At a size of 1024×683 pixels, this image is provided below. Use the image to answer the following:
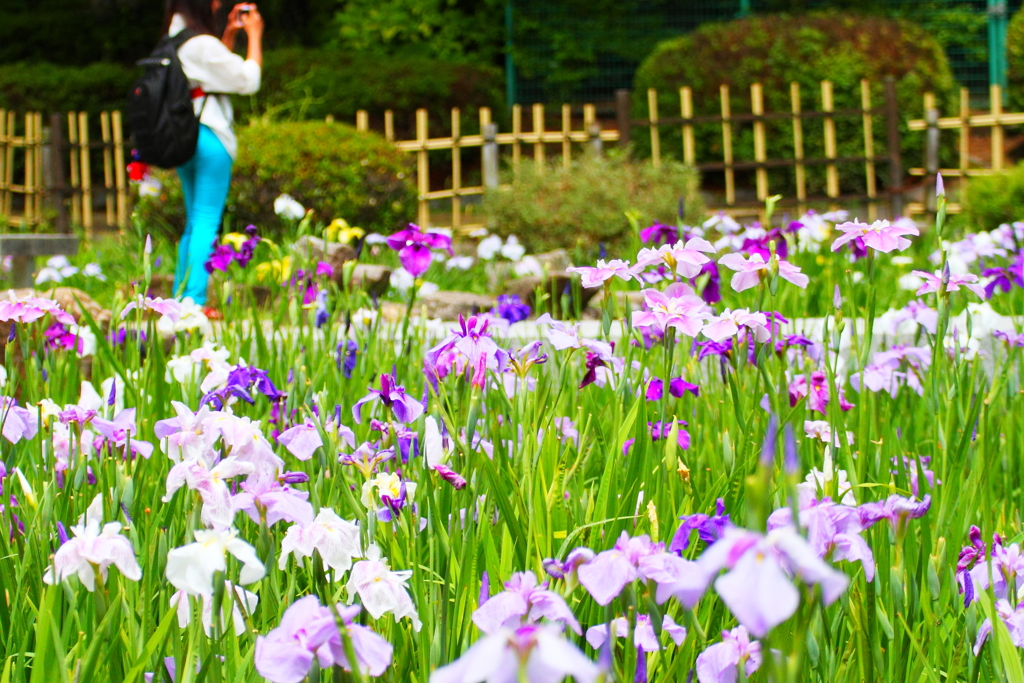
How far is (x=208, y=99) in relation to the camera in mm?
4242

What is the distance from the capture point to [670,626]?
0.88 meters

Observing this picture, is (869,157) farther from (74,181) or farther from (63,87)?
(63,87)

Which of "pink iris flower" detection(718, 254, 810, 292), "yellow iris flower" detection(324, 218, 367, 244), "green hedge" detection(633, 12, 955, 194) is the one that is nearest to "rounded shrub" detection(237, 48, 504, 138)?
"green hedge" detection(633, 12, 955, 194)

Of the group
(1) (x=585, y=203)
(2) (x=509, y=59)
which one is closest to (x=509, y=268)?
(1) (x=585, y=203)

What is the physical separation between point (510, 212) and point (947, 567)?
5.52 meters

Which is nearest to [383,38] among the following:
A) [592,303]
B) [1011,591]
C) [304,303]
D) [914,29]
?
[914,29]

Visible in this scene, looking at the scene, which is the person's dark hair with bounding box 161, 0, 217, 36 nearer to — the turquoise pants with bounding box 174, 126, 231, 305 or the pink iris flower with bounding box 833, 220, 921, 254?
the turquoise pants with bounding box 174, 126, 231, 305

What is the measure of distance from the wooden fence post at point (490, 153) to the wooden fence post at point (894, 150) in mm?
3494

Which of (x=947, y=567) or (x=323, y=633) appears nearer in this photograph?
(x=323, y=633)

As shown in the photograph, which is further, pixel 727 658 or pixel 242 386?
pixel 242 386

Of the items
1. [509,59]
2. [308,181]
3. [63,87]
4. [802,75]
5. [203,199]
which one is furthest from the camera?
[509,59]

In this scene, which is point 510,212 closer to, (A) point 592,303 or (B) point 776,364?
(A) point 592,303

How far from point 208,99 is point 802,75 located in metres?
7.43

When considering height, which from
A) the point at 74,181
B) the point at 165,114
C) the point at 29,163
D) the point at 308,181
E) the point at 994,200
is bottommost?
the point at 994,200
